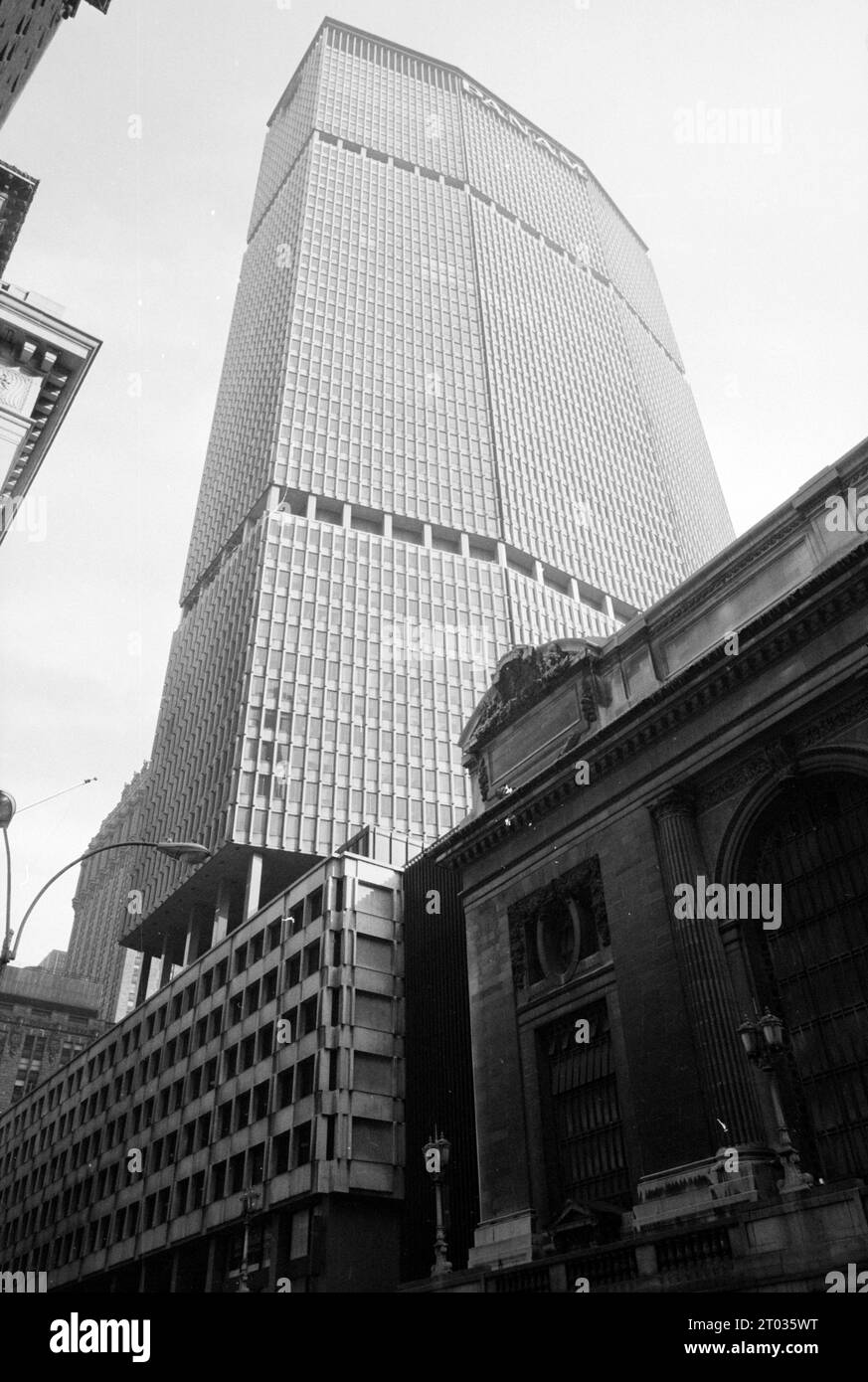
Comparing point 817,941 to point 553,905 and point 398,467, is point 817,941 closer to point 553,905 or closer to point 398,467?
point 553,905

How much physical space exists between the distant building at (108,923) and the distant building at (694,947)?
402 ft

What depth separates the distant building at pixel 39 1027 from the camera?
11969 centimetres

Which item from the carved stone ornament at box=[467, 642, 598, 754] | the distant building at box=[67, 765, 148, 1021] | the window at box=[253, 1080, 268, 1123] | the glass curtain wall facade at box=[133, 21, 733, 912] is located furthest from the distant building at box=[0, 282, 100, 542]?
the distant building at box=[67, 765, 148, 1021]

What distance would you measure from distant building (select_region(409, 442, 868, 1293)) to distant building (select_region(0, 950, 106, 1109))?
330 feet

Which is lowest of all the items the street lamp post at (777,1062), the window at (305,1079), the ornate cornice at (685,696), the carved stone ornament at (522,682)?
the street lamp post at (777,1062)

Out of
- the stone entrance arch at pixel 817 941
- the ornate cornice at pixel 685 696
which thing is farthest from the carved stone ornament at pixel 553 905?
the stone entrance arch at pixel 817 941

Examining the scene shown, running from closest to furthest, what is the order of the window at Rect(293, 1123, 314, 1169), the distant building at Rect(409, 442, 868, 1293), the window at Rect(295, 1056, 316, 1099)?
the distant building at Rect(409, 442, 868, 1293) → the window at Rect(293, 1123, 314, 1169) → the window at Rect(295, 1056, 316, 1099)

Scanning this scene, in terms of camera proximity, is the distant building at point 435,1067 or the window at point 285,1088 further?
the window at point 285,1088

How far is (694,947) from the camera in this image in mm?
25922

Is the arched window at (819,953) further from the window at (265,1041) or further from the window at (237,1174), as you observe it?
the window at (237,1174)

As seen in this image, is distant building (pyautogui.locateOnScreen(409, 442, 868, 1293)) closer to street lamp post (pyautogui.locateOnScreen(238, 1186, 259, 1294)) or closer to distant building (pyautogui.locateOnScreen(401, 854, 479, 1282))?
distant building (pyautogui.locateOnScreen(401, 854, 479, 1282))

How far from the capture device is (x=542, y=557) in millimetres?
104812

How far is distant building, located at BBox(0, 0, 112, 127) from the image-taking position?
92.7ft

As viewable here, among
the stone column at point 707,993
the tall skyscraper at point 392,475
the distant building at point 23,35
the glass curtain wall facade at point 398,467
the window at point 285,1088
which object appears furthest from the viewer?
the glass curtain wall facade at point 398,467
